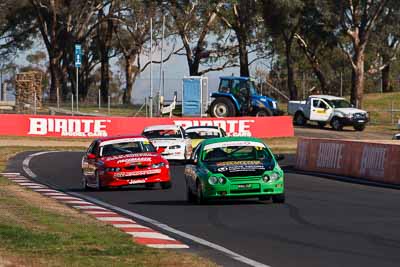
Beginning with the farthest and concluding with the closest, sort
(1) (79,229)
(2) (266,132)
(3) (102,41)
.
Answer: (3) (102,41) → (2) (266,132) → (1) (79,229)

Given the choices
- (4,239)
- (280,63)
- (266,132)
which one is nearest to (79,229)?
(4,239)

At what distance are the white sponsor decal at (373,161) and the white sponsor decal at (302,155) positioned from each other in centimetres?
488

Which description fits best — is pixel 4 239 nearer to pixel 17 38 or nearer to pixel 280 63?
pixel 17 38

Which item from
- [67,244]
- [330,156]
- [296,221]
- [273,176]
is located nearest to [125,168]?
[273,176]

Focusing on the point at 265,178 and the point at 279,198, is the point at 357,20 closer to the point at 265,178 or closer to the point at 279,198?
the point at 279,198

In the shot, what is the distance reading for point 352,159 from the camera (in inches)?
1175

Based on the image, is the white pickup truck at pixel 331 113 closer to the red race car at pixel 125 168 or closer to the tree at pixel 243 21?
the tree at pixel 243 21

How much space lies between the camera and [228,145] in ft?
71.2

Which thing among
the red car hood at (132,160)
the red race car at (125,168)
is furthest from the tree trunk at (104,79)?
the red car hood at (132,160)

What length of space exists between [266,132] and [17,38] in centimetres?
4106

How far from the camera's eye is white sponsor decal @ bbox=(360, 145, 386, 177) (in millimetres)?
27703

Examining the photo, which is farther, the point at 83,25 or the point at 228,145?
A: the point at 83,25

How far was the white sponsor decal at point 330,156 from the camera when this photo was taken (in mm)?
30984

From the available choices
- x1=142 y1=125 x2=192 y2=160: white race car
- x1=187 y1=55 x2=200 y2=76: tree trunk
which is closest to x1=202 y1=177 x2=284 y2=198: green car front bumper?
x1=142 y1=125 x2=192 y2=160: white race car
